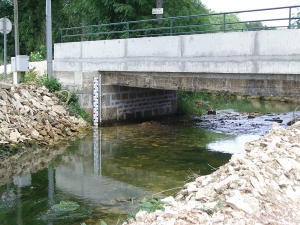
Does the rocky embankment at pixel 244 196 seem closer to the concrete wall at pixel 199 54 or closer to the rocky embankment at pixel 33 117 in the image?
the concrete wall at pixel 199 54

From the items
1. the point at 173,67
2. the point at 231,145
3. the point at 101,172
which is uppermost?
the point at 173,67

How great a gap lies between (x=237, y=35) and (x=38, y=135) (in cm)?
722

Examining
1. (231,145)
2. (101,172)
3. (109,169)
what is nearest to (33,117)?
(109,169)

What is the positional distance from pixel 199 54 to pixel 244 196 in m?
→ 8.07

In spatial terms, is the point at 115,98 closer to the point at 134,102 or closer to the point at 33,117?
the point at 134,102

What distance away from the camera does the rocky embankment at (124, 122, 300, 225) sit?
226 inches

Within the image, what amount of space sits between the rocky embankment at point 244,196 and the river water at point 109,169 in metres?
1.18

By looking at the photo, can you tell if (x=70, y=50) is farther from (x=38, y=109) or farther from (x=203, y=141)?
(x=203, y=141)

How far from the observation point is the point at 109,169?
38.6ft

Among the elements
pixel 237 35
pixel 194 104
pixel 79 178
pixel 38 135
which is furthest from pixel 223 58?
pixel 194 104

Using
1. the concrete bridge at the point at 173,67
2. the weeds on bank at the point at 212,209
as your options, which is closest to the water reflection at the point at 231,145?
the concrete bridge at the point at 173,67

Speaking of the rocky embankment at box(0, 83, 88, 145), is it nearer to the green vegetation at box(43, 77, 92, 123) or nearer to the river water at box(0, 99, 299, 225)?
the green vegetation at box(43, 77, 92, 123)

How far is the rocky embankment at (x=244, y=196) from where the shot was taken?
5.73 m

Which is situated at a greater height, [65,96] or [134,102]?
[65,96]
